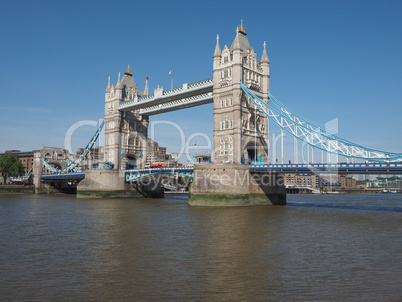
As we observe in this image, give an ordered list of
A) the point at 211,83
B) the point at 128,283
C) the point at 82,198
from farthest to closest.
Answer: the point at 82,198 → the point at 211,83 → the point at 128,283

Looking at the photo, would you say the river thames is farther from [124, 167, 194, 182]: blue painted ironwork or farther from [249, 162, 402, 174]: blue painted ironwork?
[124, 167, 194, 182]: blue painted ironwork

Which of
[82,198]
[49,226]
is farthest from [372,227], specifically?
[82,198]

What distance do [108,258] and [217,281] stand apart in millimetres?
5120

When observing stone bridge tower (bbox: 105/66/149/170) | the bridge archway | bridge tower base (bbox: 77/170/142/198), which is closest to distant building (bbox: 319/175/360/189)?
stone bridge tower (bbox: 105/66/149/170)

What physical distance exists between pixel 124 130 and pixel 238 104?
89.5 feet

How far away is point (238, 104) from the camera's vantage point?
141ft

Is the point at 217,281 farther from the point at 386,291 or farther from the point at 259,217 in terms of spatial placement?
the point at 259,217

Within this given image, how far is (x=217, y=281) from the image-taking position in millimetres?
10906

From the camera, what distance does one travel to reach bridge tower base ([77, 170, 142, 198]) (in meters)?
54.5

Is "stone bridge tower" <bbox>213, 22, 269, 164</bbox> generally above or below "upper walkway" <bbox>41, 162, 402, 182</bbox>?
above

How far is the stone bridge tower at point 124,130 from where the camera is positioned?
62.3m

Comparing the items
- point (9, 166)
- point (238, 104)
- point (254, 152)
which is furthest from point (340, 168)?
point (9, 166)

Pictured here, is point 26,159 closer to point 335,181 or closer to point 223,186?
→ point 223,186

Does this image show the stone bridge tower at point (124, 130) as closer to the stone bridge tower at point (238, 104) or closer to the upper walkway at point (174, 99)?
the upper walkway at point (174, 99)
